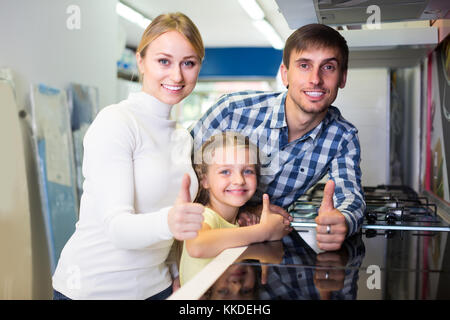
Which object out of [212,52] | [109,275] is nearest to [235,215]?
[109,275]

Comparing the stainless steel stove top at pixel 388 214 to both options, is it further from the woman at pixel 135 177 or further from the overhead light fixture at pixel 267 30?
the overhead light fixture at pixel 267 30

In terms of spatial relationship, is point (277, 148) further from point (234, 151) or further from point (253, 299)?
point (253, 299)

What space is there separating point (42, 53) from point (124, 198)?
7.50 feet

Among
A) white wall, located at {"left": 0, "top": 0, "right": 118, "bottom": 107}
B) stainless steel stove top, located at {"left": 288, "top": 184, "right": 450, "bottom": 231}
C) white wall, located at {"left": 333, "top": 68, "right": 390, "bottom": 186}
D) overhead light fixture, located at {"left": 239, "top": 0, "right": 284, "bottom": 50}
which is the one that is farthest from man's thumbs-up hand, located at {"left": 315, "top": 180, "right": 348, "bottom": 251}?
overhead light fixture, located at {"left": 239, "top": 0, "right": 284, "bottom": 50}

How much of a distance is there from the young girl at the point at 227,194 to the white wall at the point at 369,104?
4.51ft

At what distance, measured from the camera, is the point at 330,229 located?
1.22 metres

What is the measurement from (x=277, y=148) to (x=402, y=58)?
1.22 m

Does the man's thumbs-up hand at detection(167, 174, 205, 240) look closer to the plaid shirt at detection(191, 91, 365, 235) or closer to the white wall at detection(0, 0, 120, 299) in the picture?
the plaid shirt at detection(191, 91, 365, 235)

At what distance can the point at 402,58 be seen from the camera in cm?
252

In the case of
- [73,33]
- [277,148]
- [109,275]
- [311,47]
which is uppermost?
[73,33]

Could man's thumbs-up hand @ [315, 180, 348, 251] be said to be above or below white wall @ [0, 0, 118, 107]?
below

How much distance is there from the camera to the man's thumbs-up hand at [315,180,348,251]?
3.96 ft

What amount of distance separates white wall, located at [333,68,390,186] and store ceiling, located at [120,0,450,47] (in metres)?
0.59

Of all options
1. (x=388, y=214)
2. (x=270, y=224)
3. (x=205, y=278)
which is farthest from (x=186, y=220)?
(x=388, y=214)
